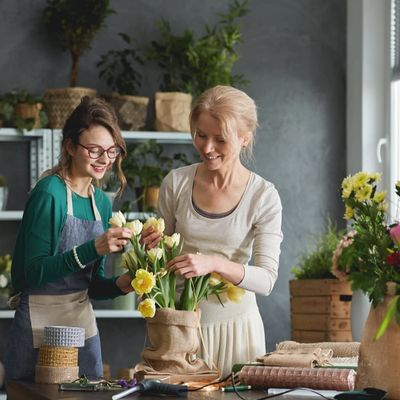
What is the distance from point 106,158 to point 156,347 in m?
0.63

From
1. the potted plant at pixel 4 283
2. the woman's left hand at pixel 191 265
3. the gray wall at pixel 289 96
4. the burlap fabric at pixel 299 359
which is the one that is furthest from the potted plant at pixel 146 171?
the burlap fabric at pixel 299 359

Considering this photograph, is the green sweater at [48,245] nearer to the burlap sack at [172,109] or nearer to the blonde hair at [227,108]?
the blonde hair at [227,108]

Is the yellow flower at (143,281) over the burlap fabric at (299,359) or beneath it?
over

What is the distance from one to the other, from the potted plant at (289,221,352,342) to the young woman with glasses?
5.87ft

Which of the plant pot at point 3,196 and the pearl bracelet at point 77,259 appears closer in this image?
the pearl bracelet at point 77,259

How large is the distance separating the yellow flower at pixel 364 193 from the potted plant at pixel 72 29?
2759mm

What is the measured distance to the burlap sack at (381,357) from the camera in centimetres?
211

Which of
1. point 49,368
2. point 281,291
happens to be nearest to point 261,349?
point 49,368

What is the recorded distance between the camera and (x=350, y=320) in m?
4.52

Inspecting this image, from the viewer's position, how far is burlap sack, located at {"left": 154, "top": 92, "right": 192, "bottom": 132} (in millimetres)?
4941

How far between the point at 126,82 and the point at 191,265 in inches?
108

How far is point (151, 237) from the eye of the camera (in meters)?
2.53

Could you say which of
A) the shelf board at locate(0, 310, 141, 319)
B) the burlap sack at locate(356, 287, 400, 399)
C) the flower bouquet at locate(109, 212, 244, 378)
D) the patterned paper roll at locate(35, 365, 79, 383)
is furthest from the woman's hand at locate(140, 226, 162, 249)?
the shelf board at locate(0, 310, 141, 319)

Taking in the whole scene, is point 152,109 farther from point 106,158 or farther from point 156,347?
point 156,347
